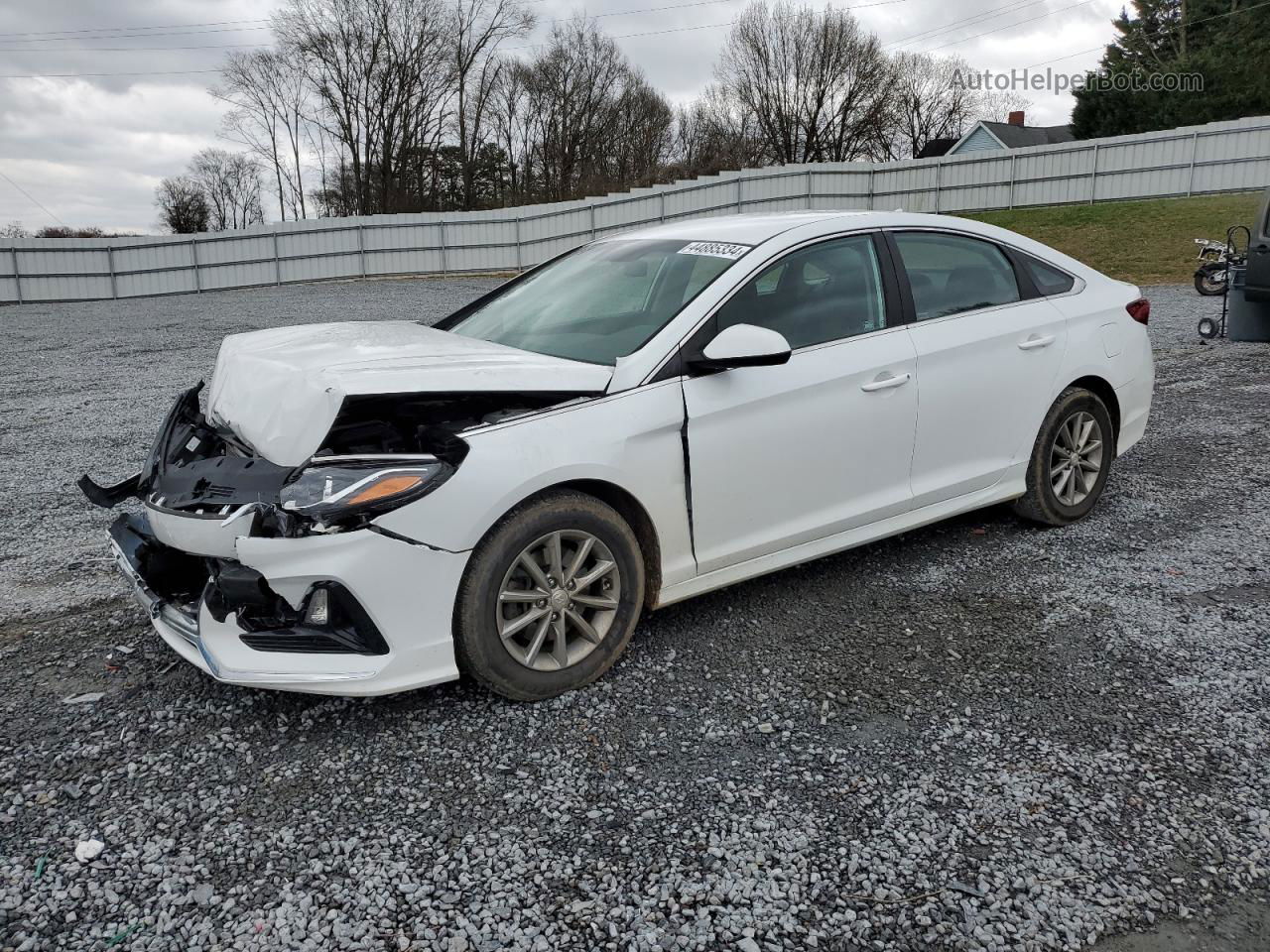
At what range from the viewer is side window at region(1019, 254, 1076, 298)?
195 inches

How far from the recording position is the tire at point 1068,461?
4.91m

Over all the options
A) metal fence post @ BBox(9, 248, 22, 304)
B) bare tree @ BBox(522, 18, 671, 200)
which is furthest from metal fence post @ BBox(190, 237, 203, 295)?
bare tree @ BBox(522, 18, 671, 200)

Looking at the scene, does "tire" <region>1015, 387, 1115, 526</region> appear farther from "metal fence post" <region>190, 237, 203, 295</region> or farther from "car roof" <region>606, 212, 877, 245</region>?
"metal fence post" <region>190, 237, 203, 295</region>

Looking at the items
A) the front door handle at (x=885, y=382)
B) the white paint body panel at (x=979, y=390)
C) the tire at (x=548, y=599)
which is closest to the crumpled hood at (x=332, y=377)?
the tire at (x=548, y=599)

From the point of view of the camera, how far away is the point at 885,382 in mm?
4125

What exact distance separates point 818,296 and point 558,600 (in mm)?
1747

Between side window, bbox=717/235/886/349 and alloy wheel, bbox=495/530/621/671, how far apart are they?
3.44 feet

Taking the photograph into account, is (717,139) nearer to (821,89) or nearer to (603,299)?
(821,89)

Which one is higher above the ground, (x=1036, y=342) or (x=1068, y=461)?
(x=1036, y=342)

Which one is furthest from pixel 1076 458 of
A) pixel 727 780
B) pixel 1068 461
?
pixel 727 780

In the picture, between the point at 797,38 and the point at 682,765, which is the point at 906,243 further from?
the point at 797,38

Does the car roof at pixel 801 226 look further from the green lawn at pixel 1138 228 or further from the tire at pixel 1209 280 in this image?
the green lawn at pixel 1138 228

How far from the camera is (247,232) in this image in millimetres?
28953

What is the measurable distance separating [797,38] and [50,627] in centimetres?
5179
